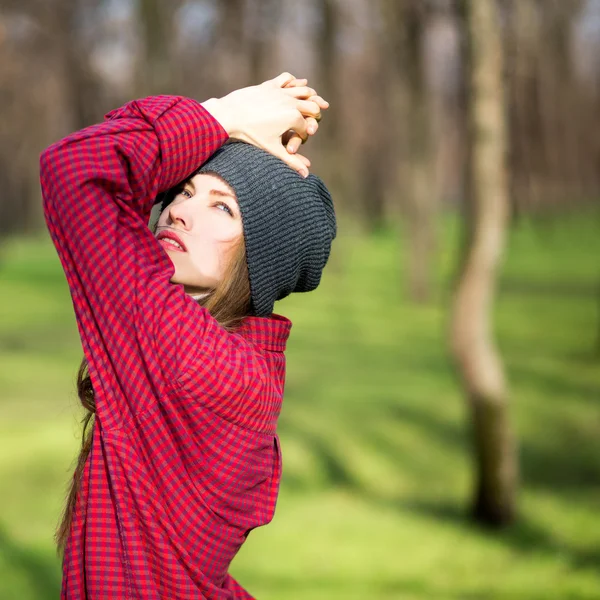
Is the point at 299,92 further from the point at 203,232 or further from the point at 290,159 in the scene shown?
the point at 203,232

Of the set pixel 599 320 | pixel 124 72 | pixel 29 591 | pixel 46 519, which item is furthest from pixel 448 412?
pixel 124 72

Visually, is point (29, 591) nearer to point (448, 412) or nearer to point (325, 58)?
point (448, 412)

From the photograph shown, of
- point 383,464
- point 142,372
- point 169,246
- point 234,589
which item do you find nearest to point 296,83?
point 169,246

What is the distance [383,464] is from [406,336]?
576 cm

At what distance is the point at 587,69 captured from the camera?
11047mm

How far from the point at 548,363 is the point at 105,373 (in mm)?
9490

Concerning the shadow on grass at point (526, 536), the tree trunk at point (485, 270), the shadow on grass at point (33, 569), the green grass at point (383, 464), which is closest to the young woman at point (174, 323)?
the green grass at point (383, 464)

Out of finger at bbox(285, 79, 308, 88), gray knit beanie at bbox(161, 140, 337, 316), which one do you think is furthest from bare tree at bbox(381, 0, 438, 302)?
gray knit beanie at bbox(161, 140, 337, 316)

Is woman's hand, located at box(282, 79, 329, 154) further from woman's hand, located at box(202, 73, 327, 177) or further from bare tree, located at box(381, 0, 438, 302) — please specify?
A: bare tree, located at box(381, 0, 438, 302)

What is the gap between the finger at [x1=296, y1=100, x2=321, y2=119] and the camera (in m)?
1.78

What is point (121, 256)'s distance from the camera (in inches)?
61.3

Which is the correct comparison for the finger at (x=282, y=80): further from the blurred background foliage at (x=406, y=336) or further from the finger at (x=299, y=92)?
the blurred background foliage at (x=406, y=336)

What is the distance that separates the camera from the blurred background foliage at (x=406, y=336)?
17.4ft

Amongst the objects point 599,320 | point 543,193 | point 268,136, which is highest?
point 268,136
